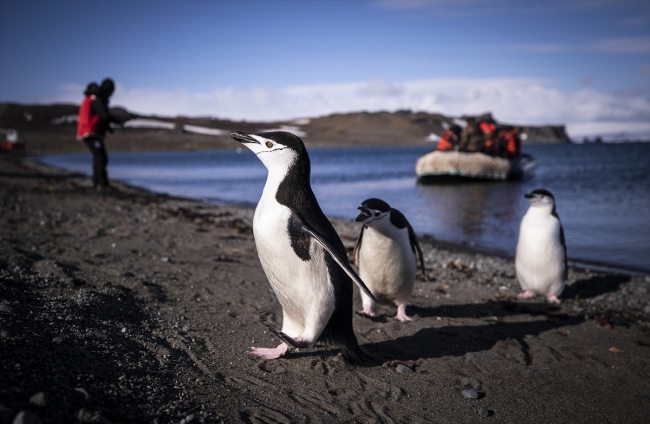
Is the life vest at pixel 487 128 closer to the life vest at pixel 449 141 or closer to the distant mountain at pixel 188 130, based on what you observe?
the life vest at pixel 449 141

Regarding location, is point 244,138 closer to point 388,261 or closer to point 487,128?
point 388,261

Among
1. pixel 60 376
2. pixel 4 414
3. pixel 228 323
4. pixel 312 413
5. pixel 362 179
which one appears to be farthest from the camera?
pixel 362 179

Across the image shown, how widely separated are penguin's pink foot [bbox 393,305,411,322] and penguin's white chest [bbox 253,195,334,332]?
162 cm

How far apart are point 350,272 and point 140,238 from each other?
4.56 m

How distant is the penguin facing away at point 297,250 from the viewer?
2984 millimetres

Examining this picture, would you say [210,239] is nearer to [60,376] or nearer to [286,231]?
[286,231]

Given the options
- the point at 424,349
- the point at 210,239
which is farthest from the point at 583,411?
the point at 210,239

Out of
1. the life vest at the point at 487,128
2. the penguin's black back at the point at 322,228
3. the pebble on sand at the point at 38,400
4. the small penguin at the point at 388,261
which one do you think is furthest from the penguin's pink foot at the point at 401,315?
the life vest at the point at 487,128

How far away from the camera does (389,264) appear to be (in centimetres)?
448

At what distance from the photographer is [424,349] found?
3.79 m

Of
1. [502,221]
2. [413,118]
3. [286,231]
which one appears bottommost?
[502,221]

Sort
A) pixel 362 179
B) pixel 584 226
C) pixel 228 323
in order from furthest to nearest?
pixel 362 179
pixel 584 226
pixel 228 323

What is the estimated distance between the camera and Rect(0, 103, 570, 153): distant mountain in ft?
180

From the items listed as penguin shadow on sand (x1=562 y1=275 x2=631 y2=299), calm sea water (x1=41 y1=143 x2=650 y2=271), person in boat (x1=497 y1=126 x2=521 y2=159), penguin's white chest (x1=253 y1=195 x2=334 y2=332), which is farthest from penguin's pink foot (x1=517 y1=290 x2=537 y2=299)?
person in boat (x1=497 y1=126 x2=521 y2=159)
